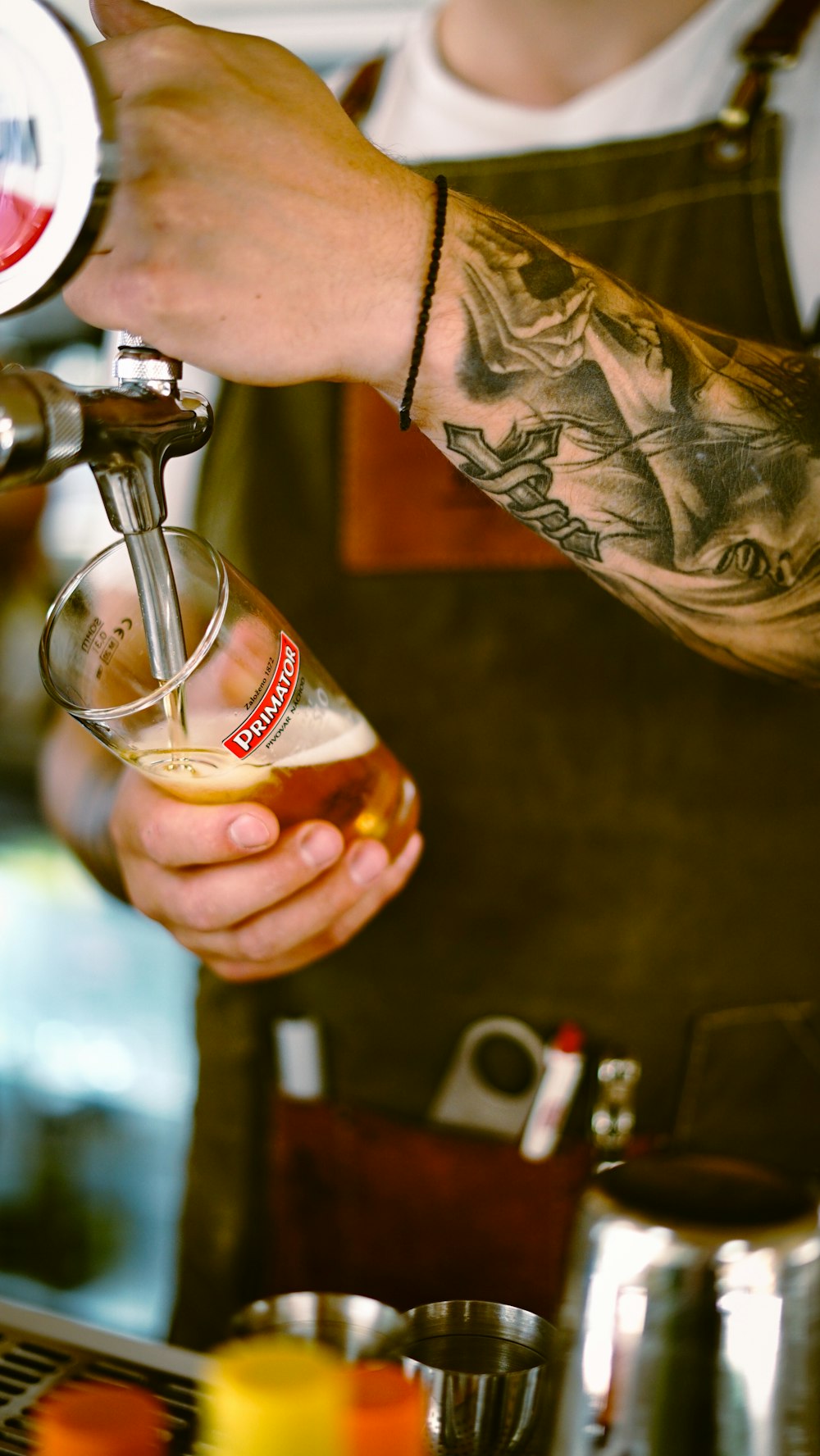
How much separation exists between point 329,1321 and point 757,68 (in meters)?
1.23

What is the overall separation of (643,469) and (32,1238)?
8.96 ft

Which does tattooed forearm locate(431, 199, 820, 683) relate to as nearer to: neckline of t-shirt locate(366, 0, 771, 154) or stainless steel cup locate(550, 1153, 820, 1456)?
stainless steel cup locate(550, 1153, 820, 1456)

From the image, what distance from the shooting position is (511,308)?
0.84 metres

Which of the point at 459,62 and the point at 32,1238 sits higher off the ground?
the point at 459,62

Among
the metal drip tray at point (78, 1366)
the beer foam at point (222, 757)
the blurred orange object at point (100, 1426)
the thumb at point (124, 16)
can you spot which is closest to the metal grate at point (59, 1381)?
the metal drip tray at point (78, 1366)

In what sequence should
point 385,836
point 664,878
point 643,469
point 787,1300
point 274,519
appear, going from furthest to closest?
1. point 274,519
2. point 664,878
3. point 385,836
4. point 643,469
5. point 787,1300

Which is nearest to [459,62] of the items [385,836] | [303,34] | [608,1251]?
[385,836]

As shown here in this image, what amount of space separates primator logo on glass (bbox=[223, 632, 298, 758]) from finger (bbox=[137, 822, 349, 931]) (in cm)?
13

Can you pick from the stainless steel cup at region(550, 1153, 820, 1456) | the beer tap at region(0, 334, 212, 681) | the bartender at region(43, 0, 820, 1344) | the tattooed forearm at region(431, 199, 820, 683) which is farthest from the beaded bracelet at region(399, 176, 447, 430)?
the stainless steel cup at region(550, 1153, 820, 1456)

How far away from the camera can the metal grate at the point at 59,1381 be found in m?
0.79

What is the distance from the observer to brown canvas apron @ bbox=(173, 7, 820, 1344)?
138 centimetres

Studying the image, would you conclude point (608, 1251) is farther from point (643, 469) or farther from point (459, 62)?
point (459, 62)

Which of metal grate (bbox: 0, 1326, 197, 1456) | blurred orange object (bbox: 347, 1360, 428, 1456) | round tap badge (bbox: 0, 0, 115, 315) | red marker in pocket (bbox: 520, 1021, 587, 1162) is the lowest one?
metal grate (bbox: 0, 1326, 197, 1456)

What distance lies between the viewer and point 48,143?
0.64m
